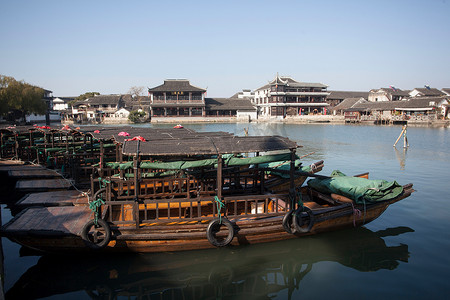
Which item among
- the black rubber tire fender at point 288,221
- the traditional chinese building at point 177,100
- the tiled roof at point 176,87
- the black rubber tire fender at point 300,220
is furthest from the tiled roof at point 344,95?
the black rubber tire fender at point 288,221

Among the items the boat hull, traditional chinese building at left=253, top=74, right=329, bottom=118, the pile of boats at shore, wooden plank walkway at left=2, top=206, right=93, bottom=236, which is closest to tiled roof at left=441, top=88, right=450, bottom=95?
traditional chinese building at left=253, top=74, right=329, bottom=118

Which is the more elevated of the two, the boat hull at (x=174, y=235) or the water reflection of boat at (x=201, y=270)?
the boat hull at (x=174, y=235)

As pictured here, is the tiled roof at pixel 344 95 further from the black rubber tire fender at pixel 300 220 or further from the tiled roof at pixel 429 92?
the black rubber tire fender at pixel 300 220

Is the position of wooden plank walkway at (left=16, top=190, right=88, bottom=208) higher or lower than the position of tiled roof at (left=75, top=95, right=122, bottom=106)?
lower

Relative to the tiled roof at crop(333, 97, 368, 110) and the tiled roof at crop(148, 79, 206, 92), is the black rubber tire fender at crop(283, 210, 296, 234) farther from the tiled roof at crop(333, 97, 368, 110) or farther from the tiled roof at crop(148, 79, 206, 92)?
the tiled roof at crop(333, 97, 368, 110)

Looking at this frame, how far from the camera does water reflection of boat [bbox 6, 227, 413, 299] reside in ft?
20.2

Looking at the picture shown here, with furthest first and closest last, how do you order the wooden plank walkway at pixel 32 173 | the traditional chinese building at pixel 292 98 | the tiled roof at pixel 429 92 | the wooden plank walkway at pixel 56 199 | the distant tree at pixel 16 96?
the tiled roof at pixel 429 92
the traditional chinese building at pixel 292 98
the distant tree at pixel 16 96
the wooden plank walkway at pixel 32 173
the wooden plank walkway at pixel 56 199

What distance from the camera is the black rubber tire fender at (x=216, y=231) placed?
6.90 meters

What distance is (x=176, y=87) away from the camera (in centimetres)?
5791

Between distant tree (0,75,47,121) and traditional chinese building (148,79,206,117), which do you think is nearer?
distant tree (0,75,47,121)

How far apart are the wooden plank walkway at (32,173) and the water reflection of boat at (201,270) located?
6541mm

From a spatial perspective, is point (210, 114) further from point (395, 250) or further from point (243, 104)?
point (395, 250)

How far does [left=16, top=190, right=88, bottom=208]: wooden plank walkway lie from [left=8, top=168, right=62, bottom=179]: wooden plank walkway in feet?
9.58

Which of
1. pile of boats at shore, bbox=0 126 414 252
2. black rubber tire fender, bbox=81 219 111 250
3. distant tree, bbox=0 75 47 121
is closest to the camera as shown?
black rubber tire fender, bbox=81 219 111 250
